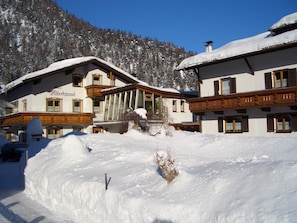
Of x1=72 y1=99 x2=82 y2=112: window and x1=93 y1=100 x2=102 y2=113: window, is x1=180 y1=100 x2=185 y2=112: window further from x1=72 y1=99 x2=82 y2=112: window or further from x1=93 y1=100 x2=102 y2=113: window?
x1=72 y1=99 x2=82 y2=112: window

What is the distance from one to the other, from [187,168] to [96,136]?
33.1ft

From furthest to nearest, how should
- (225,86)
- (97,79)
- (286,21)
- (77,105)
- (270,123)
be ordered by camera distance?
(97,79) → (77,105) → (225,86) → (286,21) → (270,123)

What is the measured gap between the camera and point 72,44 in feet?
385

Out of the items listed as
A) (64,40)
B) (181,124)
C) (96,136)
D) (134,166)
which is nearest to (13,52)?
(64,40)

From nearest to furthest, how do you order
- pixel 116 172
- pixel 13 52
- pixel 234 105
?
1. pixel 116 172
2. pixel 234 105
3. pixel 13 52

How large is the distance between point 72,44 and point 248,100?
348ft

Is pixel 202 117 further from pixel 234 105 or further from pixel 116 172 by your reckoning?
pixel 116 172

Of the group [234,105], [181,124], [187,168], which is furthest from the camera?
[181,124]

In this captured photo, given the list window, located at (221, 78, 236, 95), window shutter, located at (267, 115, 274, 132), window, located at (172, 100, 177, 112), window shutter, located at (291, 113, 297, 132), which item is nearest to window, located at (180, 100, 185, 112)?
window, located at (172, 100, 177, 112)

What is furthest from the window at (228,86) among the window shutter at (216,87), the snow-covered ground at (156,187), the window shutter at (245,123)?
the snow-covered ground at (156,187)

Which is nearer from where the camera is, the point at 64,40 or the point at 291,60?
the point at 291,60

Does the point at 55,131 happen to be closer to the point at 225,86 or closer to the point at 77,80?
the point at 77,80

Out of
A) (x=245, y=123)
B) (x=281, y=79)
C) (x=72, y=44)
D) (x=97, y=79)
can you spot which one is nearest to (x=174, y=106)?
(x=97, y=79)

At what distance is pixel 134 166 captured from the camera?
31.6 ft
